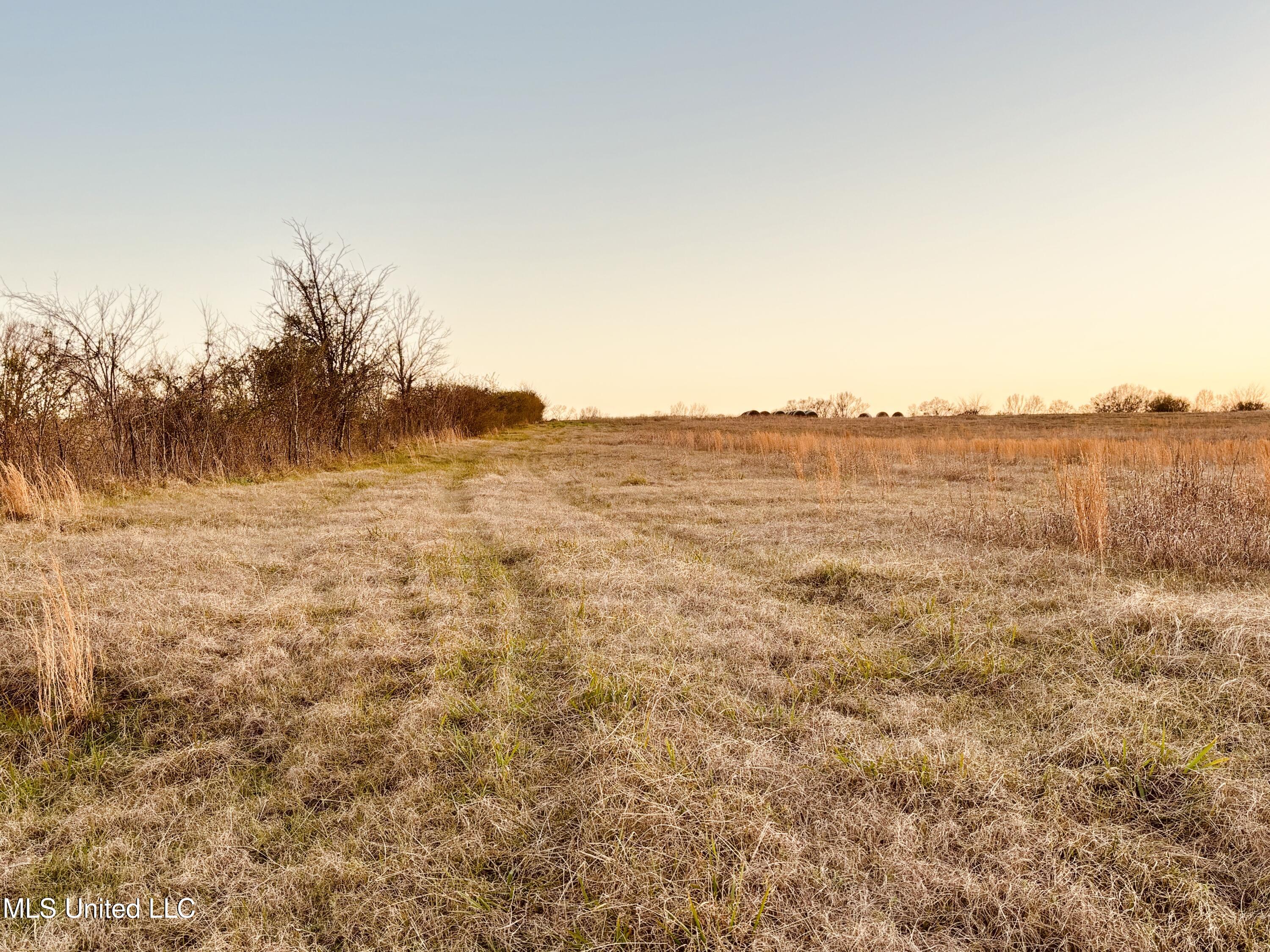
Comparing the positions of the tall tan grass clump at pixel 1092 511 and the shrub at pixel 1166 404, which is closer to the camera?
the tall tan grass clump at pixel 1092 511

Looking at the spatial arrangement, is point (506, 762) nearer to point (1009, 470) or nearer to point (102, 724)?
point (102, 724)

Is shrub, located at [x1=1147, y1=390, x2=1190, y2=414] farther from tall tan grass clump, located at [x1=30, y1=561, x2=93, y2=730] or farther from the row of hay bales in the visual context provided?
tall tan grass clump, located at [x1=30, y1=561, x2=93, y2=730]

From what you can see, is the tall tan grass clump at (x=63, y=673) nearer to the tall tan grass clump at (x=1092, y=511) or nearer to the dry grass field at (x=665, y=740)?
the dry grass field at (x=665, y=740)

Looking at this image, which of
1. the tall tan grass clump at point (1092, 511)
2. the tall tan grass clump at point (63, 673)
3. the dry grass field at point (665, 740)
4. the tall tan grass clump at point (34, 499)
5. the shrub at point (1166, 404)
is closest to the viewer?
the dry grass field at point (665, 740)

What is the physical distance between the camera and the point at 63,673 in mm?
3639

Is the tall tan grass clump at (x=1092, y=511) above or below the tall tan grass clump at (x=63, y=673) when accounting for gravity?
above

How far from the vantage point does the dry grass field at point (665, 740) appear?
6.97ft

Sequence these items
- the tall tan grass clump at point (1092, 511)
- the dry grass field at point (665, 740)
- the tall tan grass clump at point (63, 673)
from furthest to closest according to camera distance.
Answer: the tall tan grass clump at point (1092, 511) < the tall tan grass clump at point (63, 673) < the dry grass field at point (665, 740)

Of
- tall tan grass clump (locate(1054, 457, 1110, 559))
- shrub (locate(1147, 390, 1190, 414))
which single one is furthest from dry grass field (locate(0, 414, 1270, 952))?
shrub (locate(1147, 390, 1190, 414))

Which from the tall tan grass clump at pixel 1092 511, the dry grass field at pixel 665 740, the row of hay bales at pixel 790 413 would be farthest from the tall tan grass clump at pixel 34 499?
the row of hay bales at pixel 790 413

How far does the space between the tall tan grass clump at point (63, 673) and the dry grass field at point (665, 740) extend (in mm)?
75

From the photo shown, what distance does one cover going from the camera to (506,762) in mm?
2955

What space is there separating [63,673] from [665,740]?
3.52m

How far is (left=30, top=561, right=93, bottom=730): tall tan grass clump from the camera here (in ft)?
11.0
